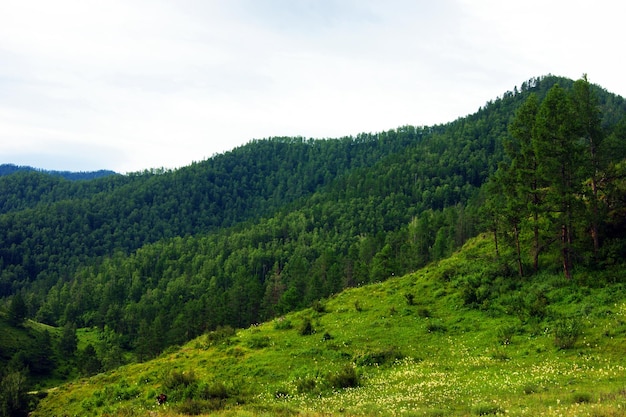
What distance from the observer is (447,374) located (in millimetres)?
24422

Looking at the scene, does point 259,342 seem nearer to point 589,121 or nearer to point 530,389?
point 530,389

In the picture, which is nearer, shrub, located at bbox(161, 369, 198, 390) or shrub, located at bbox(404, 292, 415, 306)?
shrub, located at bbox(161, 369, 198, 390)

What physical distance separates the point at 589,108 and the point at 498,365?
27.4 metres

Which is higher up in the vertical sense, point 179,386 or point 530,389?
point 530,389

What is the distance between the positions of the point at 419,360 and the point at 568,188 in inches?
774

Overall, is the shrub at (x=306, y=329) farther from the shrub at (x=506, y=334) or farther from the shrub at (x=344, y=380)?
the shrub at (x=506, y=334)

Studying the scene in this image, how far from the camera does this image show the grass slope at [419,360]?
18734 mm

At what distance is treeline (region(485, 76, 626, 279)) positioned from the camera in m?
35.8

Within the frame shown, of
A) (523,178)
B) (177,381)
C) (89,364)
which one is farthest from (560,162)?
(89,364)

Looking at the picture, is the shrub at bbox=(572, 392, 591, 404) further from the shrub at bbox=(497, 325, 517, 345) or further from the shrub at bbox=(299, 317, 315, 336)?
the shrub at bbox=(299, 317, 315, 336)

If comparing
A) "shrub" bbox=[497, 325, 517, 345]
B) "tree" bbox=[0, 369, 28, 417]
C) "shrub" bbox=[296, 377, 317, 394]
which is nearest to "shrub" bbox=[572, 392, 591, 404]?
"shrub" bbox=[497, 325, 517, 345]

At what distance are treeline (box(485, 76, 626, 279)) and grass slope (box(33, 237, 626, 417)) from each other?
10.3 feet

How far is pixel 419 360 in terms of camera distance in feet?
97.5

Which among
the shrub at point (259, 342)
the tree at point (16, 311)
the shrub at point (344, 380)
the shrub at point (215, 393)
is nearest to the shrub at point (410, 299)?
the shrub at point (259, 342)
